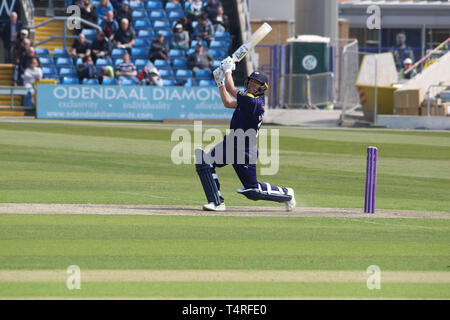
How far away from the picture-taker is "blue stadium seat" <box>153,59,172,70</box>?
120 feet

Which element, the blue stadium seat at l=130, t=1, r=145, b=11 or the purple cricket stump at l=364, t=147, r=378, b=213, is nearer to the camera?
the purple cricket stump at l=364, t=147, r=378, b=213

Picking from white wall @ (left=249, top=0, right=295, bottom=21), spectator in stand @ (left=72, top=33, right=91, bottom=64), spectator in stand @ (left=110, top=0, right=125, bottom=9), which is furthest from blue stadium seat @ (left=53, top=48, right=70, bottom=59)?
white wall @ (left=249, top=0, right=295, bottom=21)

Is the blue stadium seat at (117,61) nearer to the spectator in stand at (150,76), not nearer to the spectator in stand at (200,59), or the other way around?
the spectator in stand at (150,76)

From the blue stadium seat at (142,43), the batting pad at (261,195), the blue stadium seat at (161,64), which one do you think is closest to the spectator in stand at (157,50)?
the blue stadium seat at (161,64)

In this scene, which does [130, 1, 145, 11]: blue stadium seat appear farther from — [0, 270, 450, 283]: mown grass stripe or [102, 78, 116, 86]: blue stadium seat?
[0, 270, 450, 283]: mown grass stripe

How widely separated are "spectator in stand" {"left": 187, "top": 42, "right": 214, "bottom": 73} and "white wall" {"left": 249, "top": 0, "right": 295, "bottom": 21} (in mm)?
12618

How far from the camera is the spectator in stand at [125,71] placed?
35125mm

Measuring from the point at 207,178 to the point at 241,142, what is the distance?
71 cm

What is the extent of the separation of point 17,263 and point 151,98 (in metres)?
25.8

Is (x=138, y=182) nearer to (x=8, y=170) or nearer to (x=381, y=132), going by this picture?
(x=8, y=170)

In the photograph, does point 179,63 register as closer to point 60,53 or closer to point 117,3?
point 117,3

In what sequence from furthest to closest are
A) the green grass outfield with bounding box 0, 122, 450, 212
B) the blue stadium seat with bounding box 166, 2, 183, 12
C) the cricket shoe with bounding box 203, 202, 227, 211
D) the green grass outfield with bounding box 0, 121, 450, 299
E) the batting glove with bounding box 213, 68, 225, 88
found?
the blue stadium seat with bounding box 166, 2, 183, 12
the green grass outfield with bounding box 0, 122, 450, 212
the cricket shoe with bounding box 203, 202, 227, 211
the batting glove with bounding box 213, 68, 225, 88
the green grass outfield with bounding box 0, 121, 450, 299

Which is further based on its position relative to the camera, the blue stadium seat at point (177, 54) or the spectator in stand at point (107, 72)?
the blue stadium seat at point (177, 54)

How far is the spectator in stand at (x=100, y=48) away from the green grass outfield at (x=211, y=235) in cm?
1561
